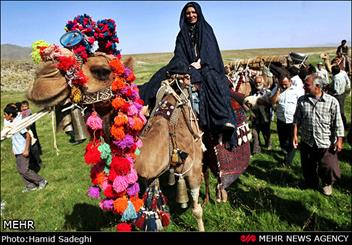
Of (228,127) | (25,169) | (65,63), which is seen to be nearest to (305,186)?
(228,127)

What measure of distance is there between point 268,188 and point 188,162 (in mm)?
3085

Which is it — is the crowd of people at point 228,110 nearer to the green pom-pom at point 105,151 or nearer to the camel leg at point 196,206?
the camel leg at point 196,206

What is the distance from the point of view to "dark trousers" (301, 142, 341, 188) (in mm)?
6191

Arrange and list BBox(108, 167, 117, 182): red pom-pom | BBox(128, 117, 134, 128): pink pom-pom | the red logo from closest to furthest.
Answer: BBox(128, 117, 134, 128): pink pom-pom → BBox(108, 167, 117, 182): red pom-pom → the red logo

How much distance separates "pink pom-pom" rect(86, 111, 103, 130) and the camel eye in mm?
368

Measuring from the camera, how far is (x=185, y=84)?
4.51m

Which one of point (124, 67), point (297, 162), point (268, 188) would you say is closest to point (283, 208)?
point (268, 188)

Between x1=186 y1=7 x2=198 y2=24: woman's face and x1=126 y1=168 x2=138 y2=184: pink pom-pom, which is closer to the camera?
x1=126 y1=168 x2=138 y2=184: pink pom-pom

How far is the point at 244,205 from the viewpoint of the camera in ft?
19.4

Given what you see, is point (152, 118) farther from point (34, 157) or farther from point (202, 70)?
point (34, 157)

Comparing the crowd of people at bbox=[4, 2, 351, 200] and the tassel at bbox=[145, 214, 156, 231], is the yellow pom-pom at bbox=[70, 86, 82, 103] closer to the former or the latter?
the crowd of people at bbox=[4, 2, 351, 200]

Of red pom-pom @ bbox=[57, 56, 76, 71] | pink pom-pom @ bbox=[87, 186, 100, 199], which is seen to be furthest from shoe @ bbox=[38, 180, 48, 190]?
red pom-pom @ bbox=[57, 56, 76, 71]

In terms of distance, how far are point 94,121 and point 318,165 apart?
17.1 feet

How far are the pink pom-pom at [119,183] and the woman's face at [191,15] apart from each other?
2.69 meters
